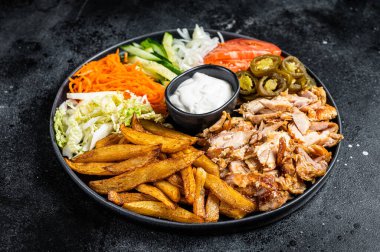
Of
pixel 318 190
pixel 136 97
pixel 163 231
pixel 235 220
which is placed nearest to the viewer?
pixel 235 220

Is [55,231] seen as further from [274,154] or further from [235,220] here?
[274,154]

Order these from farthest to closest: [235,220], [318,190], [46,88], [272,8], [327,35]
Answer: [272,8]
[327,35]
[46,88]
[318,190]
[235,220]

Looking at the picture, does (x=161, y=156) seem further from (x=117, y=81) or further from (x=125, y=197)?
(x=117, y=81)

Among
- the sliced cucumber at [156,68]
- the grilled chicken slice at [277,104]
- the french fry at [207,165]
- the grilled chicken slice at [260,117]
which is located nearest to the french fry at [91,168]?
the french fry at [207,165]

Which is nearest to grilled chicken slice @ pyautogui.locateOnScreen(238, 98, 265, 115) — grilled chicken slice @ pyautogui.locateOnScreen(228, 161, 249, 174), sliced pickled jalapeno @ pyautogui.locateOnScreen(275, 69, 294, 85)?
sliced pickled jalapeno @ pyautogui.locateOnScreen(275, 69, 294, 85)

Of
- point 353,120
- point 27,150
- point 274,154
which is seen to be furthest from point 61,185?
point 353,120

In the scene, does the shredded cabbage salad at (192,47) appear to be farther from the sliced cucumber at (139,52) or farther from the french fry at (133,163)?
the french fry at (133,163)

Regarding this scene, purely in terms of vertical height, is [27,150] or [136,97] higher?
[136,97]
